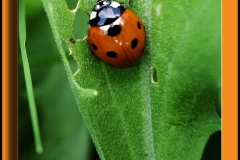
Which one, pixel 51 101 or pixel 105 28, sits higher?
pixel 105 28

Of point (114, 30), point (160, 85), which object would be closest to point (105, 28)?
point (114, 30)

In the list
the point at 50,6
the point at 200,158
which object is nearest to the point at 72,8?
the point at 50,6

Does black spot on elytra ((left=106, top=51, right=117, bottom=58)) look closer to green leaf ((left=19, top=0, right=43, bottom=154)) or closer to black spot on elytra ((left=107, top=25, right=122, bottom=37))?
black spot on elytra ((left=107, top=25, right=122, bottom=37))
